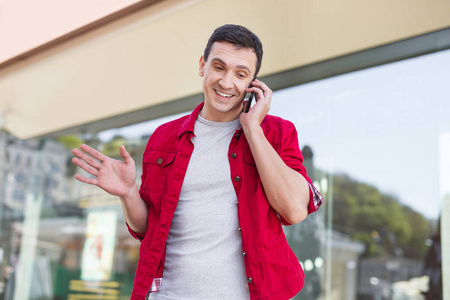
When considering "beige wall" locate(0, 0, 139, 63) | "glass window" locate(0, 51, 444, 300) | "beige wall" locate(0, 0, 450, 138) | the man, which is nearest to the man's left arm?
the man

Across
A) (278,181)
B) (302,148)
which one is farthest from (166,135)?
(302,148)

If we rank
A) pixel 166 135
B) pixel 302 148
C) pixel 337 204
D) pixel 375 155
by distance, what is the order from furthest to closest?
pixel 337 204, pixel 375 155, pixel 302 148, pixel 166 135

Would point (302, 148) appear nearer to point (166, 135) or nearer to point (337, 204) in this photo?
point (166, 135)

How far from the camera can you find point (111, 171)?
1816mm

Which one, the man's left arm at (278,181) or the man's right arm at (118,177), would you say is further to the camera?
the man's right arm at (118,177)

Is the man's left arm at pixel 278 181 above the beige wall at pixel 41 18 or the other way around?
the other way around

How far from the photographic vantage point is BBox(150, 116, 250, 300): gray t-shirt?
163 centimetres

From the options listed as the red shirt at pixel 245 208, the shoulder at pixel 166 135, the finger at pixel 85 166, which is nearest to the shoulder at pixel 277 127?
the red shirt at pixel 245 208

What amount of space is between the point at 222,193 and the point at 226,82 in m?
0.41

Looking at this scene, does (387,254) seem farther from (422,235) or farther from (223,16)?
(223,16)

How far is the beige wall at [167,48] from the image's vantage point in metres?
3.59

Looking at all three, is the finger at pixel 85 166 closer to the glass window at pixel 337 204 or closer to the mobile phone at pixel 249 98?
the mobile phone at pixel 249 98

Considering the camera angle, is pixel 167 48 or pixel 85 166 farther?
pixel 167 48

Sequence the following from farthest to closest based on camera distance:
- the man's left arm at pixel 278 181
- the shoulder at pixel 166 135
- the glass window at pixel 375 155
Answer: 1. the glass window at pixel 375 155
2. the shoulder at pixel 166 135
3. the man's left arm at pixel 278 181
